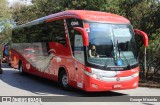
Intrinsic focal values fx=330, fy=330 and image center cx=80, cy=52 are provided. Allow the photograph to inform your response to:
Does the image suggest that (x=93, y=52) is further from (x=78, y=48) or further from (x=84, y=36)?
(x=84, y=36)

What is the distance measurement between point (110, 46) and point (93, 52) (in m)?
0.73

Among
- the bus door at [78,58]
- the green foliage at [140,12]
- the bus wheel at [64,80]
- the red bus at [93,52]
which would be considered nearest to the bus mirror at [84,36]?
the red bus at [93,52]

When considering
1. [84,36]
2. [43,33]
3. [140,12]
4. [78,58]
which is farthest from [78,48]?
[140,12]

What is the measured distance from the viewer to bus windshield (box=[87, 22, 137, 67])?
12.1 meters

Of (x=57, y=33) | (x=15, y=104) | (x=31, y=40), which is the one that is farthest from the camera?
(x=31, y=40)

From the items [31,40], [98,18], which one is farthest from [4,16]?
[98,18]

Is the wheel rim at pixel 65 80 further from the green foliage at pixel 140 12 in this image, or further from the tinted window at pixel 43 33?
the green foliage at pixel 140 12

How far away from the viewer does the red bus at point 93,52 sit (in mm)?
11969

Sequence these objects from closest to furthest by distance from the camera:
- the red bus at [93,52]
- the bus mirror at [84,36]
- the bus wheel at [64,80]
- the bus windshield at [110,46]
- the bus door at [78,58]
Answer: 1. the bus mirror at [84,36]
2. the red bus at [93,52]
3. the bus windshield at [110,46]
4. the bus door at [78,58]
5. the bus wheel at [64,80]

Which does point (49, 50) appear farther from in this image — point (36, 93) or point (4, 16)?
point (4, 16)

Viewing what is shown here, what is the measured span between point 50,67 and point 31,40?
13.0 feet

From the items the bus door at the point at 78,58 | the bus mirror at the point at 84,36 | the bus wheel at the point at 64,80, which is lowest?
the bus wheel at the point at 64,80

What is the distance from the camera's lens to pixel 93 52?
1211 cm

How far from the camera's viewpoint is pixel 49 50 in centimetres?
1577
